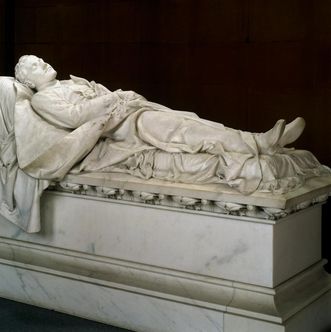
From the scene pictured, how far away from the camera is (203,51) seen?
210 inches

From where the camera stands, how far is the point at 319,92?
15.8 ft

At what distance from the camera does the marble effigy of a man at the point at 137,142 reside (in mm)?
3148

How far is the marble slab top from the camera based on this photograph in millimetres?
2938

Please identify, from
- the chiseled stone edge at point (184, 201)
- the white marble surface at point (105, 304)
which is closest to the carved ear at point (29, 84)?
the chiseled stone edge at point (184, 201)

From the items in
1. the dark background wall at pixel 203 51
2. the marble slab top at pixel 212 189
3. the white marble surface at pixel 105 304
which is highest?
the dark background wall at pixel 203 51

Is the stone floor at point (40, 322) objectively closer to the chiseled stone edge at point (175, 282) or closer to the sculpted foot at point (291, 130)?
the chiseled stone edge at point (175, 282)

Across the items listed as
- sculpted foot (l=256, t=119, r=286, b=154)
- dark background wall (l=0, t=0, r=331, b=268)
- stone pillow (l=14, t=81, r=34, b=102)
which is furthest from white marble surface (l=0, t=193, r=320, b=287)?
dark background wall (l=0, t=0, r=331, b=268)

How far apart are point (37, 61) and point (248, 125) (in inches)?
75.0

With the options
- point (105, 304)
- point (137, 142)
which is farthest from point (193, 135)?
point (105, 304)

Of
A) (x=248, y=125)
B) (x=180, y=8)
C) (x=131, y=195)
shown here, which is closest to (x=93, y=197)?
(x=131, y=195)

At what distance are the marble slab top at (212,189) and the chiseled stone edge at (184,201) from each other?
18 mm

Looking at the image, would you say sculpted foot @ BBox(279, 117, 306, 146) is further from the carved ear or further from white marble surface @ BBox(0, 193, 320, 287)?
the carved ear

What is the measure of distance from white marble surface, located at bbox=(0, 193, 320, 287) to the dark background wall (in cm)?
164

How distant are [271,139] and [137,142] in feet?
2.46
